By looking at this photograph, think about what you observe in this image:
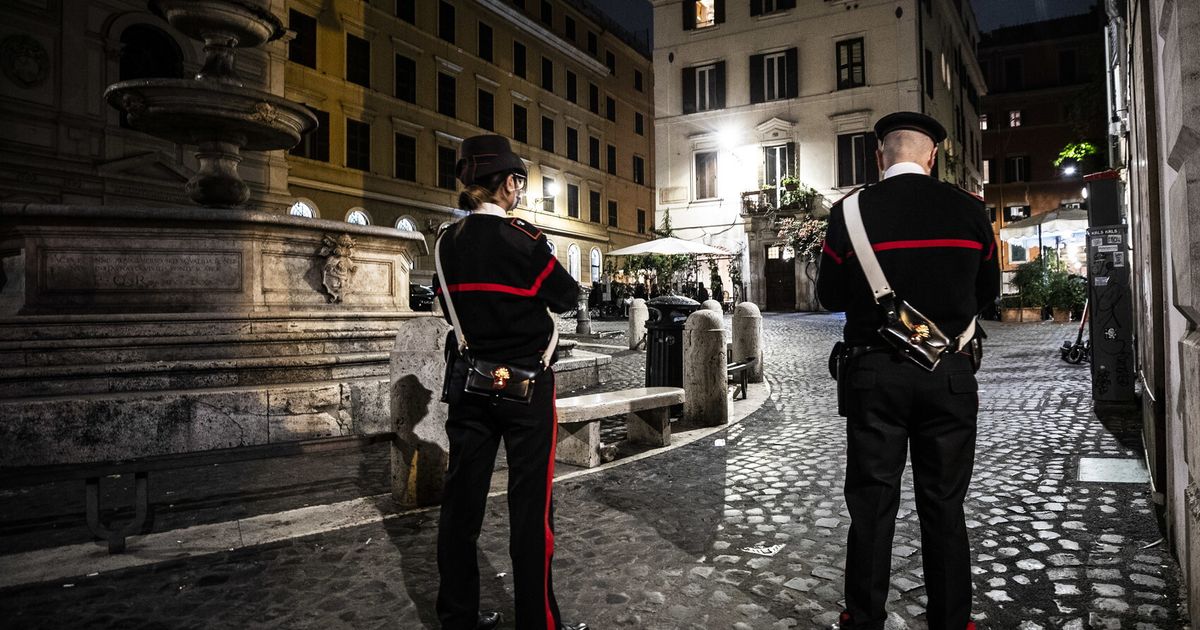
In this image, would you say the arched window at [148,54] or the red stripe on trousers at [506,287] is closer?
the red stripe on trousers at [506,287]

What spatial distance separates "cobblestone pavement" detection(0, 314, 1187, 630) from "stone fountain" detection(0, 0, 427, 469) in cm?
Answer: 251

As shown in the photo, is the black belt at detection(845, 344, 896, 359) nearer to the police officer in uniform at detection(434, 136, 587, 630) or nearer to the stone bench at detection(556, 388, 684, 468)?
the police officer in uniform at detection(434, 136, 587, 630)

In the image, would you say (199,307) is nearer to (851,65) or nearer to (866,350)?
(866,350)

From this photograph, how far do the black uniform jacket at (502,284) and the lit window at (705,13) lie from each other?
29972 millimetres

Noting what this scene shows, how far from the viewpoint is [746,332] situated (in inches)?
359

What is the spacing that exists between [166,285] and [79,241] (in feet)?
2.71

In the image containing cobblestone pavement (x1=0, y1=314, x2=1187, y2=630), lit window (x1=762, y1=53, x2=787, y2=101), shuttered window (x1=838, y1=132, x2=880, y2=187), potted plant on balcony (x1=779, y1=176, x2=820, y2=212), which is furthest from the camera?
lit window (x1=762, y1=53, x2=787, y2=101)

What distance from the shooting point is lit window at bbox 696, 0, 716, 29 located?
29531mm

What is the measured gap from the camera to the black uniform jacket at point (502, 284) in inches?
97.6

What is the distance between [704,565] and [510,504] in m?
1.27

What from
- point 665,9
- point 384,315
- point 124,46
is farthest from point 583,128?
point 384,315

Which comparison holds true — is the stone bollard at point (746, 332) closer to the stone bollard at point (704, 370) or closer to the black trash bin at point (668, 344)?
the black trash bin at point (668, 344)

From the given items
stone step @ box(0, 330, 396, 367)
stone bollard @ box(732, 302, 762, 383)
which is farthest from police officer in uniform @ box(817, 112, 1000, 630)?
stone bollard @ box(732, 302, 762, 383)

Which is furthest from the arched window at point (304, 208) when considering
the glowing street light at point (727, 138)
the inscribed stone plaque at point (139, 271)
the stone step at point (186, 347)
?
the stone step at point (186, 347)
